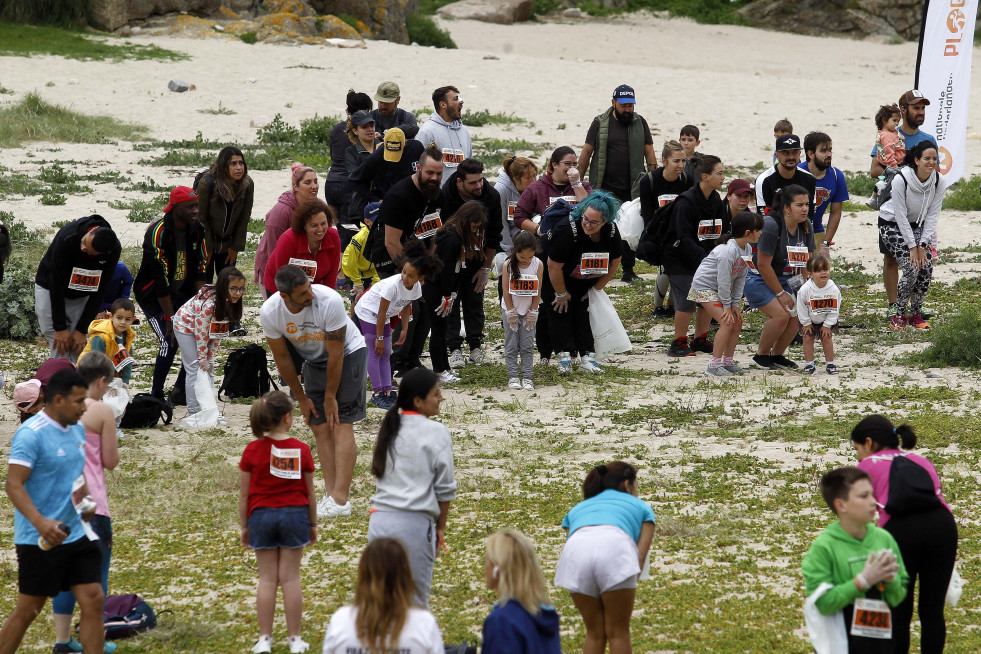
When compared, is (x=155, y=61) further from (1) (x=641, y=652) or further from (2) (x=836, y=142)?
(1) (x=641, y=652)

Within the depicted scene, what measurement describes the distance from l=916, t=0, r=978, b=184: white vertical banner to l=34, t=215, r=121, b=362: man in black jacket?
1124 centimetres

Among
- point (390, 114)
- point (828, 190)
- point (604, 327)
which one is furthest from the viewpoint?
point (390, 114)

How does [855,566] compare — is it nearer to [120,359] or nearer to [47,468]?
[47,468]

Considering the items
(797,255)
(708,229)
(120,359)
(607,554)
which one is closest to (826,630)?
(607,554)

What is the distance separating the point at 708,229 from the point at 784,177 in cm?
86

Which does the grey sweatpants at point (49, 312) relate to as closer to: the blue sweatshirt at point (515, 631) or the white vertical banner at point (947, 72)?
the blue sweatshirt at point (515, 631)

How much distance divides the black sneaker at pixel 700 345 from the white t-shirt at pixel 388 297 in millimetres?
3227

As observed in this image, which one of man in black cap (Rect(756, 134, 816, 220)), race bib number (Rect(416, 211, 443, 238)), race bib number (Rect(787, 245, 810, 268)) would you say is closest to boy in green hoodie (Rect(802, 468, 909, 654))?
race bib number (Rect(416, 211, 443, 238))

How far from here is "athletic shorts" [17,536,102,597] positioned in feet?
16.4

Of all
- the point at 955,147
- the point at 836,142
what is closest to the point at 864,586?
the point at 955,147

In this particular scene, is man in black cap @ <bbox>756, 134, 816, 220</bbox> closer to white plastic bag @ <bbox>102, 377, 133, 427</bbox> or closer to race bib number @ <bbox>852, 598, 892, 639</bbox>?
white plastic bag @ <bbox>102, 377, 133, 427</bbox>

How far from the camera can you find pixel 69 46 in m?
28.1

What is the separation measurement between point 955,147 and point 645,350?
271 inches

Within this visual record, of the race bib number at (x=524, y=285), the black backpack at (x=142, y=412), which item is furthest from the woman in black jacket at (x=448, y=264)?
the black backpack at (x=142, y=412)
